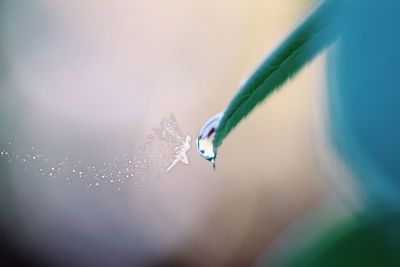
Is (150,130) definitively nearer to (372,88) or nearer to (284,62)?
(284,62)

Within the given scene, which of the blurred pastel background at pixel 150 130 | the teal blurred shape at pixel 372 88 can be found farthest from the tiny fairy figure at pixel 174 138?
the teal blurred shape at pixel 372 88

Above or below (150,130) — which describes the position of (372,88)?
below

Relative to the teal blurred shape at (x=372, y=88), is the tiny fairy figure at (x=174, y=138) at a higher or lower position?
higher

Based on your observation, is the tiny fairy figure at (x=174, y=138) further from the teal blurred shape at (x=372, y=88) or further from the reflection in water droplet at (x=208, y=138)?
the teal blurred shape at (x=372, y=88)

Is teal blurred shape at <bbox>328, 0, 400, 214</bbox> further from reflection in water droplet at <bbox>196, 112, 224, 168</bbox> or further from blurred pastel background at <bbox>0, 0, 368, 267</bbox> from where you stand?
reflection in water droplet at <bbox>196, 112, 224, 168</bbox>

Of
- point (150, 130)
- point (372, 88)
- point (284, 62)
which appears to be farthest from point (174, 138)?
point (372, 88)

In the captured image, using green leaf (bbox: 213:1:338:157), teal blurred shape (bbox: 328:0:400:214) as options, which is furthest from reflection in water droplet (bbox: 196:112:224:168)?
teal blurred shape (bbox: 328:0:400:214)

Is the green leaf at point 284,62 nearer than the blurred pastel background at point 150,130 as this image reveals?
Yes
